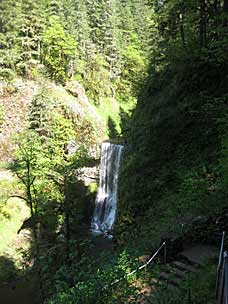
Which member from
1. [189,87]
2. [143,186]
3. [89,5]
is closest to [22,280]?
[143,186]

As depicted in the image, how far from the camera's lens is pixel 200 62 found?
555 inches

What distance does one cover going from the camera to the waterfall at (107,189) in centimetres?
2433

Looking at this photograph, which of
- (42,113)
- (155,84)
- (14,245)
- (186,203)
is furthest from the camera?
(42,113)

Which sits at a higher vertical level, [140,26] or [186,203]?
[140,26]

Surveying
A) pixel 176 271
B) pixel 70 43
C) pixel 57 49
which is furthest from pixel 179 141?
pixel 70 43

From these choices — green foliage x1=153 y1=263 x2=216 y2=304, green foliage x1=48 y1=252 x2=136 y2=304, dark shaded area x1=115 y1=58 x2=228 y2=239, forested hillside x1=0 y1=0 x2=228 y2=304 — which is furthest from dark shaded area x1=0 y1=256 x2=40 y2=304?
green foliage x1=153 y1=263 x2=216 y2=304

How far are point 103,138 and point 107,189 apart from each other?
34.7ft

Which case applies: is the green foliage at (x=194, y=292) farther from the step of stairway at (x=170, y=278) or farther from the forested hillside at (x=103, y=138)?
the step of stairway at (x=170, y=278)

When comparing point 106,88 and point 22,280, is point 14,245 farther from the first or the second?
point 106,88

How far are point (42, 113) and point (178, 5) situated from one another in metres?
19.1

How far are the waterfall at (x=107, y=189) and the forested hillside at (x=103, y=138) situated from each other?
1.03 meters

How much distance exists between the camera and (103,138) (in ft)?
118

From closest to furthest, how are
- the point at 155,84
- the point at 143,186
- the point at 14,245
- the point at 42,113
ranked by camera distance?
1. the point at 143,186
2. the point at 155,84
3. the point at 14,245
4. the point at 42,113

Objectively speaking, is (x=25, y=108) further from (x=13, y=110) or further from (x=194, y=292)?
(x=194, y=292)
